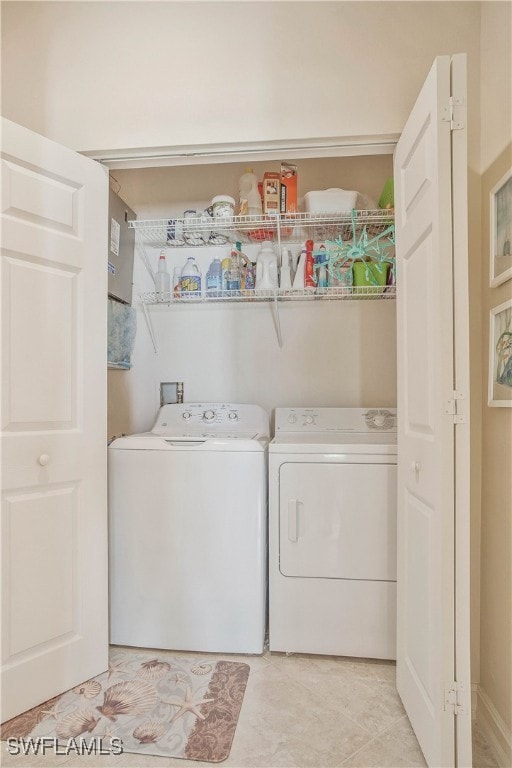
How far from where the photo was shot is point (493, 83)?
60.7 inches

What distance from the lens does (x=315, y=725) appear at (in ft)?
5.08

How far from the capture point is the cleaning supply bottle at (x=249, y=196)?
92.7 inches

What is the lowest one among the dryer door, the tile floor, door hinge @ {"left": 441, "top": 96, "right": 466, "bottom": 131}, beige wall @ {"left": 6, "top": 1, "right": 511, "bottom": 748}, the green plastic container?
the tile floor

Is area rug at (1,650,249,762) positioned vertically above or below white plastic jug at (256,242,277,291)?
below

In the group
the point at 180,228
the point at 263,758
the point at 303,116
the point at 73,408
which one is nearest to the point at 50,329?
the point at 73,408

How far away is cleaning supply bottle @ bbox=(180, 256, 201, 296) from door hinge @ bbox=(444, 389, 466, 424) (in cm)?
157

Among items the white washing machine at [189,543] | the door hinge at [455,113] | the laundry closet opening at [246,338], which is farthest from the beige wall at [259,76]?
the white washing machine at [189,543]

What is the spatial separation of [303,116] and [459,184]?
2.56 feet

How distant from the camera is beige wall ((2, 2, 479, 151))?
1.67 m

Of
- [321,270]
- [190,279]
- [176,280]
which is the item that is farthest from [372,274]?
[176,280]

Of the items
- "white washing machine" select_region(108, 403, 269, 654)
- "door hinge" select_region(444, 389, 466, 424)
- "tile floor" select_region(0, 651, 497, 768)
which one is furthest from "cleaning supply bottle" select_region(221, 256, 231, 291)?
"tile floor" select_region(0, 651, 497, 768)

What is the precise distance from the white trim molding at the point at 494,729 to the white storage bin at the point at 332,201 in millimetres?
2080

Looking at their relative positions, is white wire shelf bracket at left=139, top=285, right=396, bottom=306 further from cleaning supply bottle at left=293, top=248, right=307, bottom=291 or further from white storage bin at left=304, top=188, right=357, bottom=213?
white storage bin at left=304, top=188, right=357, bottom=213

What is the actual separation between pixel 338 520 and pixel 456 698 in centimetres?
77
